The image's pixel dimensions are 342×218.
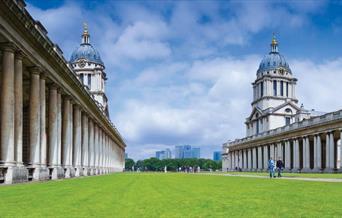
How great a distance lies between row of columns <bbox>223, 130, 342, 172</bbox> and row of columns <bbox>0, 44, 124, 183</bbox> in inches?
1913

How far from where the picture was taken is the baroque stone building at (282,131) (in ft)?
294

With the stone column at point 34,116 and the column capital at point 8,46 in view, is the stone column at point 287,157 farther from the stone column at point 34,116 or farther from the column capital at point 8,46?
the column capital at point 8,46

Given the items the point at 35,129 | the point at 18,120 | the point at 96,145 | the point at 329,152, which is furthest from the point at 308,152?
the point at 18,120

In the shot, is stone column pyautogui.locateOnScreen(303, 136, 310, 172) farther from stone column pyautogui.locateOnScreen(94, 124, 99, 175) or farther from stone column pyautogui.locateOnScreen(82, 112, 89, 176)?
stone column pyautogui.locateOnScreen(82, 112, 89, 176)

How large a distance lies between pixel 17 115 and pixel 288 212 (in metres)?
24.0

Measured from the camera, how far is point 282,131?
377ft

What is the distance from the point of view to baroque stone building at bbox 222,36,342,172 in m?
89.7

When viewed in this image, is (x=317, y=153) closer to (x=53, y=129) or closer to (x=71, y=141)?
(x=71, y=141)

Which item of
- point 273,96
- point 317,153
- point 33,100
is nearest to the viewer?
point 33,100

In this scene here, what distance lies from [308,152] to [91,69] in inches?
3126

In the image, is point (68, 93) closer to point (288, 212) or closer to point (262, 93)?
point (288, 212)

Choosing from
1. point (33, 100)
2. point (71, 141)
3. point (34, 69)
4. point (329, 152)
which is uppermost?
point (34, 69)

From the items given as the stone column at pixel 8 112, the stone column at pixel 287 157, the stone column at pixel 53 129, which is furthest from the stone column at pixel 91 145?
the stone column at pixel 287 157

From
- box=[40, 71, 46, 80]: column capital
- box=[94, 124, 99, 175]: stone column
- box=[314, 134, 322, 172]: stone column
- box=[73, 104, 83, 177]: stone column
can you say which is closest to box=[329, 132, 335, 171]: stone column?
box=[314, 134, 322, 172]: stone column
